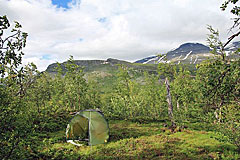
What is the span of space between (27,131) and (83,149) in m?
10.8

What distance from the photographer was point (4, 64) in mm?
4023

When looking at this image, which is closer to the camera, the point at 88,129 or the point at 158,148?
the point at 158,148

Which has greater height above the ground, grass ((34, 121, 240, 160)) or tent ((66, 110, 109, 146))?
tent ((66, 110, 109, 146))

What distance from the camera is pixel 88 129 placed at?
1606 cm

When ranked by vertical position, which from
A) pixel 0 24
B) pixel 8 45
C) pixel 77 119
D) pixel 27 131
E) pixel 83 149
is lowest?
pixel 83 149

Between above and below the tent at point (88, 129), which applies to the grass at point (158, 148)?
below

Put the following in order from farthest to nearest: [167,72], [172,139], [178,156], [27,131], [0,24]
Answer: [167,72] < [172,139] < [178,156] < [27,131] < [0,24]

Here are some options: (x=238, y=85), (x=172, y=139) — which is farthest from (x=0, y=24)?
(x=172, y=139)

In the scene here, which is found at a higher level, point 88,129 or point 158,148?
point 88,129

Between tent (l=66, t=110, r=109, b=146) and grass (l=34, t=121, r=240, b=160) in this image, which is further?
tent (l=66, t=110, r=109, b=146)

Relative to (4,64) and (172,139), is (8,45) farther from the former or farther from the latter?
(172,139)

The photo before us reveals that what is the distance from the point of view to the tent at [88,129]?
621 inches

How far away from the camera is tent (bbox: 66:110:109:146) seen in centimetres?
1577

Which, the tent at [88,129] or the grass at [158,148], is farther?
the tent at [88,129]
